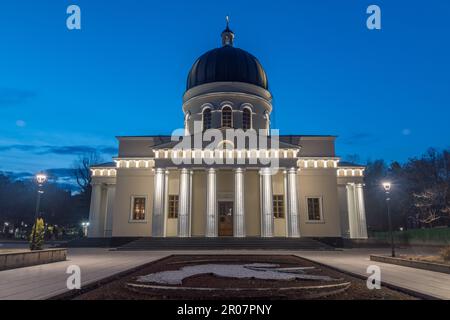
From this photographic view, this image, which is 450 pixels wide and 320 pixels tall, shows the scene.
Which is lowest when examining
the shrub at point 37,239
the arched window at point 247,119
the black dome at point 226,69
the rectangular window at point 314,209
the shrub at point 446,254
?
the shrub at point 446,254

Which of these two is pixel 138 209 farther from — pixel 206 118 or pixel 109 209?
pixel 206 118

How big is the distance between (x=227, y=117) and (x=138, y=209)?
13.2 m

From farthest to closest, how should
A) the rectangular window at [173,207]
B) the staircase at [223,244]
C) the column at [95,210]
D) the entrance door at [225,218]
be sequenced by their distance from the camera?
the column at [95,210] < the entrance door at [225,218] < the rectangular window at [173,207] < the staircase at [223,244]

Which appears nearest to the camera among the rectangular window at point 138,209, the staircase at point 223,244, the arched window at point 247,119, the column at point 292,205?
the staircase at point 223,244

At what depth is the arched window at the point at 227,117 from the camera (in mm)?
32625

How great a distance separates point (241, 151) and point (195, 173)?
216 inches

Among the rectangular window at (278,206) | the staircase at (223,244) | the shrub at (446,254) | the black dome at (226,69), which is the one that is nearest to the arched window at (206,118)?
the black dome at (226,69)

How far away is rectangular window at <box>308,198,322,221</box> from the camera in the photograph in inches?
1188

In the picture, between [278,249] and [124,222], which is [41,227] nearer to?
[124,222]

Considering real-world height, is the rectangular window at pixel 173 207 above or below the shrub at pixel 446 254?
above

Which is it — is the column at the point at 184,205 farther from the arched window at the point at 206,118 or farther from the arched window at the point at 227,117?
the arched window at the point at 227,117

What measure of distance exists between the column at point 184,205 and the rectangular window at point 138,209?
571 cm

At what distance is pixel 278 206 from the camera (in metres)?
29.9

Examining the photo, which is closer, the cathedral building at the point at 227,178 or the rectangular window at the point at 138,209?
the cathedral building at the point at 227,178
